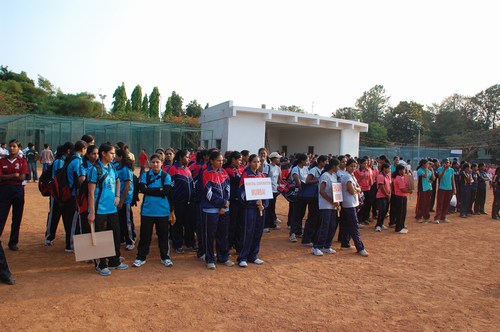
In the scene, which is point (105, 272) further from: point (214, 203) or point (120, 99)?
point (120, 99)

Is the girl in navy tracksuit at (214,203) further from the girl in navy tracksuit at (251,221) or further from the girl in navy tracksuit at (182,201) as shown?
the girl in navy tracksuit at (182,201)

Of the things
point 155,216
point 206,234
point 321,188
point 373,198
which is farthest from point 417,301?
point 373,198

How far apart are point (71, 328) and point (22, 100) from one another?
144 ft

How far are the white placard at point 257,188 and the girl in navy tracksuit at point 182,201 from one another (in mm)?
1126

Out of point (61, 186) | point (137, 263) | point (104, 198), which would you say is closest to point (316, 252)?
point (137, 263)

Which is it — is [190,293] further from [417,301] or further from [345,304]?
[417,301]

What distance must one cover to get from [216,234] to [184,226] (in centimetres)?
117

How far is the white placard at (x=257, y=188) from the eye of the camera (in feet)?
18.8

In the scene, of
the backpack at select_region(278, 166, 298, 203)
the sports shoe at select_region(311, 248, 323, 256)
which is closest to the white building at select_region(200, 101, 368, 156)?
the backpack at select_region(278, 166, 298, 203)

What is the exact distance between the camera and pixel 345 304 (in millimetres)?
4520

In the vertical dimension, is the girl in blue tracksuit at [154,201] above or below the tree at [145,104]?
below

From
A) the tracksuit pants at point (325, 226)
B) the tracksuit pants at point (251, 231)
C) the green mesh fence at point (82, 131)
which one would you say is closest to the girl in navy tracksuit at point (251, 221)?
the tracksuit pants at point (251, 231)

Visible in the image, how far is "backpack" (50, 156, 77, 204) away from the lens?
19.3 ft

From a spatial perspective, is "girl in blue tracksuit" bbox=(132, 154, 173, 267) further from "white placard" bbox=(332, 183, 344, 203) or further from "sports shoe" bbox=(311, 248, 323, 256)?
"white placard" bbox=(332, 183, 344, 203)
